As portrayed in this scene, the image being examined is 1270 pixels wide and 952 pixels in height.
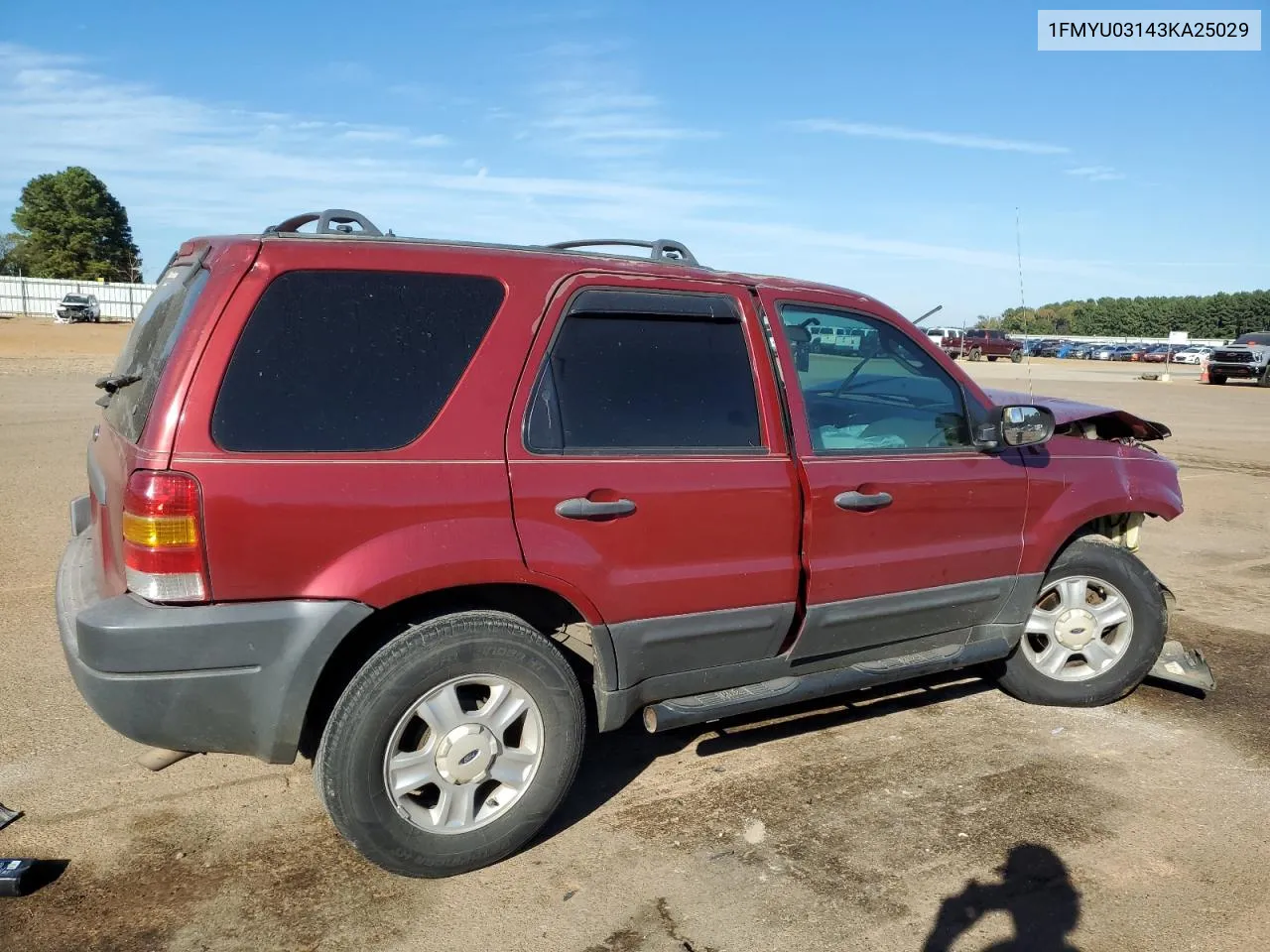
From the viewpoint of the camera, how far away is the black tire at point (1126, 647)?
449 cm

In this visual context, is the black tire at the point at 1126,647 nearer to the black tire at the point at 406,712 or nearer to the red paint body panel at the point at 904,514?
the red paint body panel at the point at 904,514

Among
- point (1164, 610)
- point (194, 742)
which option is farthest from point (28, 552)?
point (1164, 610)

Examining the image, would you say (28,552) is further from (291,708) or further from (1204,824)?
(1204,824)

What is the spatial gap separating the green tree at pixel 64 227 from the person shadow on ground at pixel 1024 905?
306 feet

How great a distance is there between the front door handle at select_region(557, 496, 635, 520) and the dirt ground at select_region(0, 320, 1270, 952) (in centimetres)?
113

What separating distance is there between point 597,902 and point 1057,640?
102 inches

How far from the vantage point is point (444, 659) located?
3016 mm

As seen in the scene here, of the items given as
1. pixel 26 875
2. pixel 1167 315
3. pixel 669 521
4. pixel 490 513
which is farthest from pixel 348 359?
pixel 1167 315

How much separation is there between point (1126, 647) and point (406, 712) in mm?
3299

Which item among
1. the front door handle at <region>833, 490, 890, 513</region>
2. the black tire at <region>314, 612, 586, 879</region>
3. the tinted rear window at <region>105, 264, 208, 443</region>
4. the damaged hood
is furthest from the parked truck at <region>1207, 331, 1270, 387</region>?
the tinted rear window at <region>105, 264, 208, 443</region>

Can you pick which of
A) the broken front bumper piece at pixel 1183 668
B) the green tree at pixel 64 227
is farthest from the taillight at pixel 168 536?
the green tree at pixel 64 227

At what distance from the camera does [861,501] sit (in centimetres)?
373

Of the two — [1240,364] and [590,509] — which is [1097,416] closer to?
[590,509]

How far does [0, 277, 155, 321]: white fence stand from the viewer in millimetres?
62438
